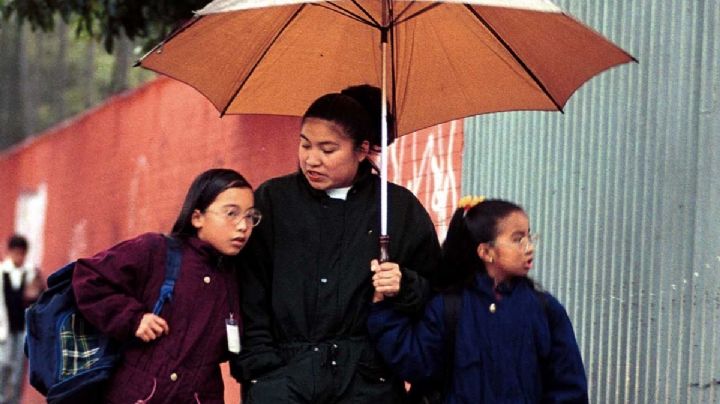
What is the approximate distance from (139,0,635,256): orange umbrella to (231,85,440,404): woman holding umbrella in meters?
0.18

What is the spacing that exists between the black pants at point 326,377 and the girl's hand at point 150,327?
38 cm

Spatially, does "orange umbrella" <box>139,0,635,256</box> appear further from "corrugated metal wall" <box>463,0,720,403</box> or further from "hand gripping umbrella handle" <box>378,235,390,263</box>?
"corrugated metal wall" <box>463,0,720,403</box>

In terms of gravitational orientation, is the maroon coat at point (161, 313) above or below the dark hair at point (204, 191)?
below

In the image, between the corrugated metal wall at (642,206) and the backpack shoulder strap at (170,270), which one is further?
the corrugated metal wall at (642,206)

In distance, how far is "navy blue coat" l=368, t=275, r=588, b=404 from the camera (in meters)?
4.77

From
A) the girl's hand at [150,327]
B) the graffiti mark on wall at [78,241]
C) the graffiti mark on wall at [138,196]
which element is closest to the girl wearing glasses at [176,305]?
the girl's hand at [150,327]

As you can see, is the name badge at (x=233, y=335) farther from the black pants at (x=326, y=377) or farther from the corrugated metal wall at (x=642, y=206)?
the corrugated metal wall at (x=642, y=206)

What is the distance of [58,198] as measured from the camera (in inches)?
731

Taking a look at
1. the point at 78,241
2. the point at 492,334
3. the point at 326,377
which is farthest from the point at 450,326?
the point at 78,241

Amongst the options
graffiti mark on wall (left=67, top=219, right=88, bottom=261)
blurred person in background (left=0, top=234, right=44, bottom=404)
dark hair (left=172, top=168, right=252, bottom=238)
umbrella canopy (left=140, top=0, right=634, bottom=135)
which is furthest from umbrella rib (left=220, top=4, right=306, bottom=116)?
graffiti mark on wall (left=67, top=219, right=88, bottom=261)

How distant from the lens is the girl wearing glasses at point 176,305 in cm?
496

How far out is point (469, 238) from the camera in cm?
499

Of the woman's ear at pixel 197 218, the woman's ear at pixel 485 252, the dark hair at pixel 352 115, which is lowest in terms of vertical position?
the woman's ear at pixel 485 252

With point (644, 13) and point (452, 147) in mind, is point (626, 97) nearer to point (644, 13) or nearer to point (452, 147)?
point (644, 13)
